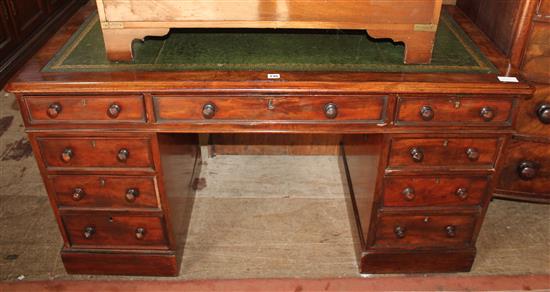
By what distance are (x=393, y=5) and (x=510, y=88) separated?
517 mm

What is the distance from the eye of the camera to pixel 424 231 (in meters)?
2.25

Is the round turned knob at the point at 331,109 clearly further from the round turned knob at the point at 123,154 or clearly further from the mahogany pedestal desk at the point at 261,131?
the round turned knob at the point at 123,154

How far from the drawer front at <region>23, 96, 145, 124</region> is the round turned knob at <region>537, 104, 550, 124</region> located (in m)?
1.66

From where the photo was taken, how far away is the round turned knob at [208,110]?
6.12 feet

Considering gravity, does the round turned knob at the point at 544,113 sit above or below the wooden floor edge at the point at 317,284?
above

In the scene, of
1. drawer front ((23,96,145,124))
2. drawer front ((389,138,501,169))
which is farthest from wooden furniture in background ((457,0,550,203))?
drawer front ((23,96,145,124))

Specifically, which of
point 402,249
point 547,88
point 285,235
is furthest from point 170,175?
point 547,88

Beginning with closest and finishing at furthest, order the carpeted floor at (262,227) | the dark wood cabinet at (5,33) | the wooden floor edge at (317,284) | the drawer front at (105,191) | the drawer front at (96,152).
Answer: the drawer front at (96,152) < the drawer front at (105,191) < the wooden floor edge at (317,284) < the carpeted floor at (262,227) < the dark wood cabinet at (5,33)

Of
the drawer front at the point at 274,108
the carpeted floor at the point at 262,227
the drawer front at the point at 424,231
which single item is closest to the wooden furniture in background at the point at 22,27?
the carpeted floor at the point at 262,227

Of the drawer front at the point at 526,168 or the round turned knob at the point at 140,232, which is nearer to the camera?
the round turned knob at the point at 140,232

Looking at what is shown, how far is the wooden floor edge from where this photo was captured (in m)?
2.28

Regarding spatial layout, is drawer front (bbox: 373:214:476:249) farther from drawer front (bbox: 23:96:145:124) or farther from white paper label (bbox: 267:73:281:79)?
drawer front (bbox: 23:96:145:124)

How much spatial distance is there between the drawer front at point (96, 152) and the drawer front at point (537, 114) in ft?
5.27

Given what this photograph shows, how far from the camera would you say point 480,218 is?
7.24 ft
